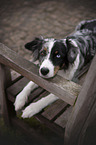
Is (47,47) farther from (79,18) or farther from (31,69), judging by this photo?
(79,18)

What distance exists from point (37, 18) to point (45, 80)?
4.71 m

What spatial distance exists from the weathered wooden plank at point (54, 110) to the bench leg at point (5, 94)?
613mm

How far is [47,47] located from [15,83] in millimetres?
699

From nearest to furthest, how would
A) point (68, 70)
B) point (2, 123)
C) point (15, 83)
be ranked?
point (15, 83) → point (68, 70) → point (2, 123)

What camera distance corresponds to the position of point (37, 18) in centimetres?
558

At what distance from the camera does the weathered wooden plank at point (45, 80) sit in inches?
48.6

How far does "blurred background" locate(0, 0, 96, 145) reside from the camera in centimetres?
467

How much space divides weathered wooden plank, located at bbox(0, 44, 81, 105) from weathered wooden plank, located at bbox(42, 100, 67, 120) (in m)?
0.54

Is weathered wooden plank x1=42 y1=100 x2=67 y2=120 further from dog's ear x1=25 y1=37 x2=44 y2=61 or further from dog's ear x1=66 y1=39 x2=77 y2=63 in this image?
dog's ear x1=25 y1=37 x2=44 y2=61

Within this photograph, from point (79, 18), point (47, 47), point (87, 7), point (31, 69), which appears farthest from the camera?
point (87, 7)

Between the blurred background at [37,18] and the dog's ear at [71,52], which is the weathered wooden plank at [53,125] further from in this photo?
the blurred background at [37,18]

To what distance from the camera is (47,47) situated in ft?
6.32

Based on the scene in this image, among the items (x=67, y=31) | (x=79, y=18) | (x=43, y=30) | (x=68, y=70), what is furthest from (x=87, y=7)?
(x=68, y=70)

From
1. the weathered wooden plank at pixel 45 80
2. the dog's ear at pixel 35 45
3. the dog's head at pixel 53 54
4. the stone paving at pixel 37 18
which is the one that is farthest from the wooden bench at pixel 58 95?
the stone paving at pixel 37 18
